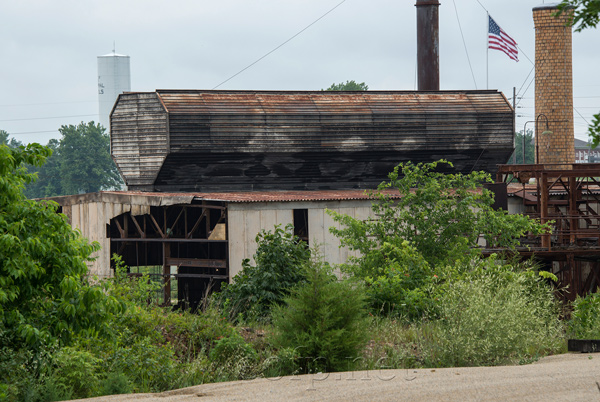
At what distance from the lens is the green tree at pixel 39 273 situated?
8.82 metres

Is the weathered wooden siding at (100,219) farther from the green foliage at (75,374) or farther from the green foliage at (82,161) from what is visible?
the green foliage at (82,161)

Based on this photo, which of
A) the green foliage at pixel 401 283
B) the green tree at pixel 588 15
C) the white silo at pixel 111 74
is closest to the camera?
the green tree at pixel 588 15

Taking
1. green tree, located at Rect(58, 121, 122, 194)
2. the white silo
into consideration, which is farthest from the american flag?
the white silo

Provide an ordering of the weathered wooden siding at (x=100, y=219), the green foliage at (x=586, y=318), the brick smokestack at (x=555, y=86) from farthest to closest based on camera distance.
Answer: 1. the brick smokestack at (x=555, y=86)
2. the weathered wooden siding at (x=100, y=219)
3. the green foliage at (x=586, y=318)

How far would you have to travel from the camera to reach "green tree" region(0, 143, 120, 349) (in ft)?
28.9

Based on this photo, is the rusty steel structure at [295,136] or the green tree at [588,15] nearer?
the green tree at [588,15]

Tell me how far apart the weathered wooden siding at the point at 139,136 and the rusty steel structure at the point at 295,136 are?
0.04m

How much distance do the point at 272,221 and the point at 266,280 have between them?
857 centimetres

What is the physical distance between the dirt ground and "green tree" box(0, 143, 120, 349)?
3.51 ft

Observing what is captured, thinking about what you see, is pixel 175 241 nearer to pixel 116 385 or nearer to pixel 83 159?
pixel 116 385

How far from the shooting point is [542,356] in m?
12.0

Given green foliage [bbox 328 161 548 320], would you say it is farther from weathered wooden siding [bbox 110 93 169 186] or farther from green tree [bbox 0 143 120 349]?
weathered wooden siding [bbox 110 93 169 186]

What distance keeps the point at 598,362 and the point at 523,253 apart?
42.2 ft

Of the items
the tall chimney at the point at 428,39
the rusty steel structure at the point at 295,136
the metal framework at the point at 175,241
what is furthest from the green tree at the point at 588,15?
the tall chimney at the point at 428,39
